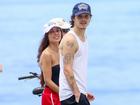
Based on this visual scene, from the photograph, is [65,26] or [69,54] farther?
[65,26]

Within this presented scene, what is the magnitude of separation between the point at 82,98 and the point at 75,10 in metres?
0.66

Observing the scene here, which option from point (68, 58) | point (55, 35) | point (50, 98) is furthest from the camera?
point (55, 35)

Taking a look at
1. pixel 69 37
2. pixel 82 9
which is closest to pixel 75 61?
pixel 69 37

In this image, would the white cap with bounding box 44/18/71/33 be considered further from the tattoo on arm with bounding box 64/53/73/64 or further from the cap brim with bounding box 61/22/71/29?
the tattoo on arm with bounding box 64/53/73/64

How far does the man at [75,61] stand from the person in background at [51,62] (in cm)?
42

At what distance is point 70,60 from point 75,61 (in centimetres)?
8

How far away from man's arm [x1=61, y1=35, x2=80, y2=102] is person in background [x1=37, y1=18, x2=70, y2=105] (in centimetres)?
52

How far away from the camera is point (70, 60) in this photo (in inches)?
261

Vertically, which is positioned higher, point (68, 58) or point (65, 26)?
point (65, 26)

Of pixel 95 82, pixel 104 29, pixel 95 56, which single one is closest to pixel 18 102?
pixel 95 82

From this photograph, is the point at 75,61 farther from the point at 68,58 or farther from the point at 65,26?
the point at 65,26

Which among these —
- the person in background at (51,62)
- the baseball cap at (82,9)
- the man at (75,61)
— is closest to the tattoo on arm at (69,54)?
the man at (75,61)

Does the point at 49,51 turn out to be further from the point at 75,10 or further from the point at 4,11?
the point at 4,11

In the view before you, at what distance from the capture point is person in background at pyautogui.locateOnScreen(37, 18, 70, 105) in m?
7.20
